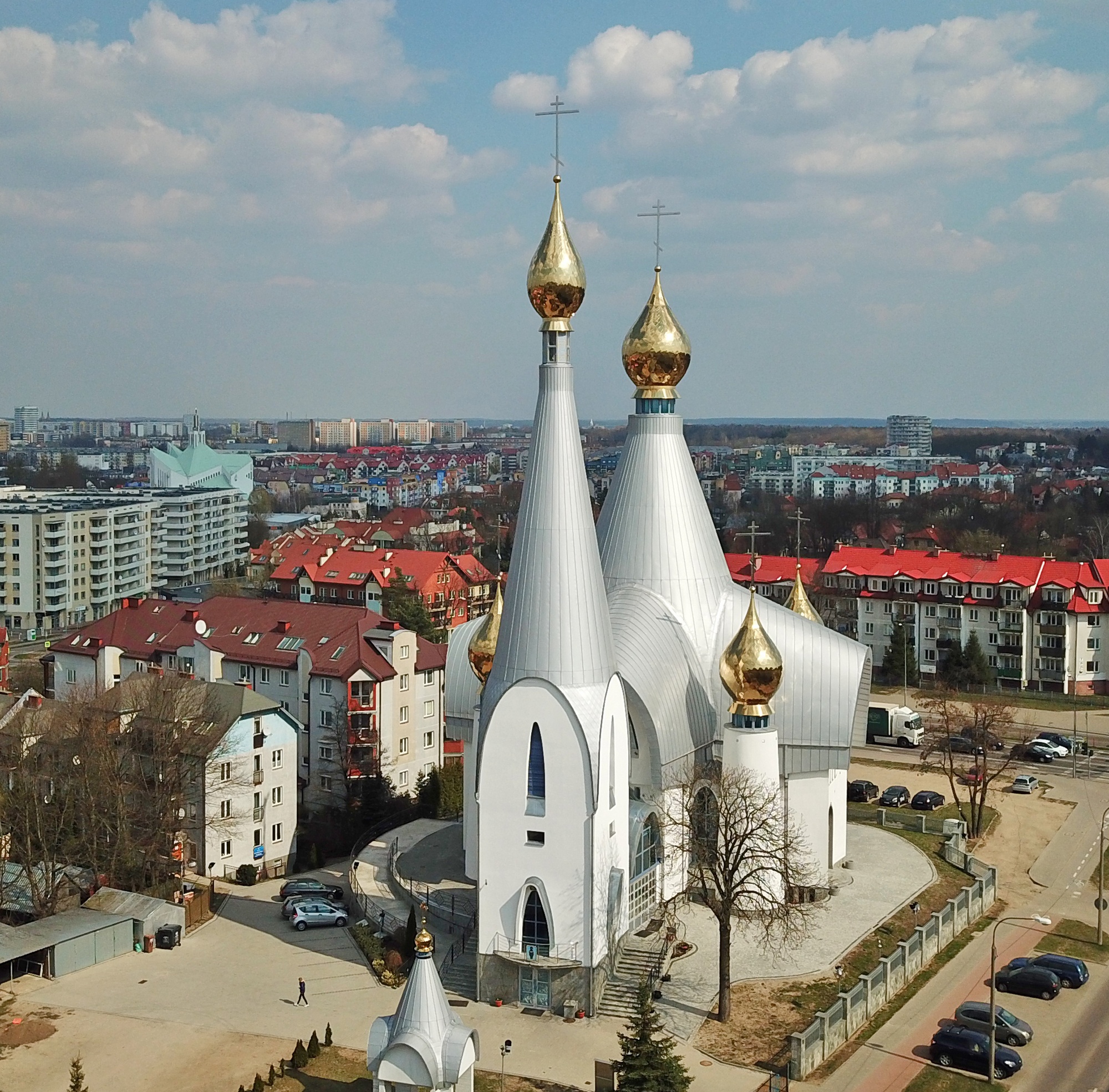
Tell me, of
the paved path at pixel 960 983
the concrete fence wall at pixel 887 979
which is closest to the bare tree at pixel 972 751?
the paved path at pixel 960 983

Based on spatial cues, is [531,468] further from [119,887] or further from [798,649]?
[119,887]

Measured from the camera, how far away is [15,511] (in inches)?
3344

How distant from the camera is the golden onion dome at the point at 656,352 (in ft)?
111

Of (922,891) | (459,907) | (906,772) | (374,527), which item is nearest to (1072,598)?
(906,772)

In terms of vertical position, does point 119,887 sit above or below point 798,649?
below

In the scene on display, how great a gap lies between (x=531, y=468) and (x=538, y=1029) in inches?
439

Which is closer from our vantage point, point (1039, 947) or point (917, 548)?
point (1039, 947)

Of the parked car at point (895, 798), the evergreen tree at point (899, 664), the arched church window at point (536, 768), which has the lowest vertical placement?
the parked car at point (895, 798)

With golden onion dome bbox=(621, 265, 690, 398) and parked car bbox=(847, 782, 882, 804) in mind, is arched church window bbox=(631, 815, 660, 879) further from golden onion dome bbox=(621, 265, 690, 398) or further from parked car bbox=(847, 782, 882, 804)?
parked car bbox=(847, 782, 882, 804)

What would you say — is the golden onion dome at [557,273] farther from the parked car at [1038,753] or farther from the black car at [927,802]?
the parked car at [1038,753]

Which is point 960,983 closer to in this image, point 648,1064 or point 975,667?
point 648,1064

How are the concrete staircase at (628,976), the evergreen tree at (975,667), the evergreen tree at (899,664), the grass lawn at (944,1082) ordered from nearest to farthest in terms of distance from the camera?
the grass lawn at (944,1082)
the concrete staircase at (628,976)
the evergreen tree at (975,667)
the evergreen tree at (899,664)

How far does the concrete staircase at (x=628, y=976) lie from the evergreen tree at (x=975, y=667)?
116ft

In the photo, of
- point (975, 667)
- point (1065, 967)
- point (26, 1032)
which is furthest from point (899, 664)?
point (26, 1032)
